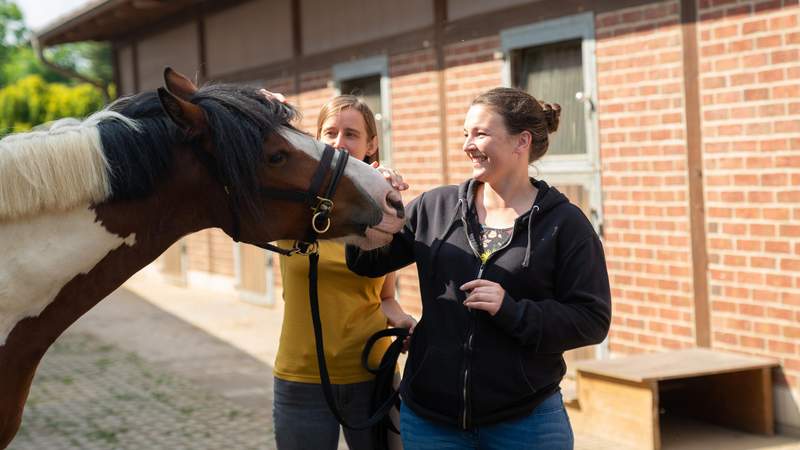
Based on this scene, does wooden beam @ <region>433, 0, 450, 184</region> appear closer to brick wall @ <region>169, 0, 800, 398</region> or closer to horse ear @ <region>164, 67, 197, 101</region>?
brick wall @ <region>169, 0, 800, 398</region>

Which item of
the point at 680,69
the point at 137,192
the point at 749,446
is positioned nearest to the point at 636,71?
the point at 680,69

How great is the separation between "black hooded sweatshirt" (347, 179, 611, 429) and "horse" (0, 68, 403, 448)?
26 centimetres

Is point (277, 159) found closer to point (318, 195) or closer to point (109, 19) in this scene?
point (318, 195)

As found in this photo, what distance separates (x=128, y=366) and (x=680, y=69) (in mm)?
5148

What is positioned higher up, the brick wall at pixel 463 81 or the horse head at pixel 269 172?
the brick wall at pixel 463 81

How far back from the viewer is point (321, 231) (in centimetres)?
255

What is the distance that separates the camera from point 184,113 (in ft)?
7.66

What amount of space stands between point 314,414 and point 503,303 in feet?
2.77

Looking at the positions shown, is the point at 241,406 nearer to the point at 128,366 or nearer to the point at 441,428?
the point at 128,366

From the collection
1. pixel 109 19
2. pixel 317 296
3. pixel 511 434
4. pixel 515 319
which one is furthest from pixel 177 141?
pixel 109 19

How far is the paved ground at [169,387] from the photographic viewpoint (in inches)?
220

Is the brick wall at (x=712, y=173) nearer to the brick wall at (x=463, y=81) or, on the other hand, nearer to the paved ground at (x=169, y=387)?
the paved ground at (x=169, y=387)

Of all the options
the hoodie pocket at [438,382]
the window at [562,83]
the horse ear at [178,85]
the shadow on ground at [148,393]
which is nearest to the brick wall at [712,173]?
the window at [562,83]

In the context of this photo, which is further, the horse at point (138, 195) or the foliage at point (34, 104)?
the foliage at point (34, 104)
